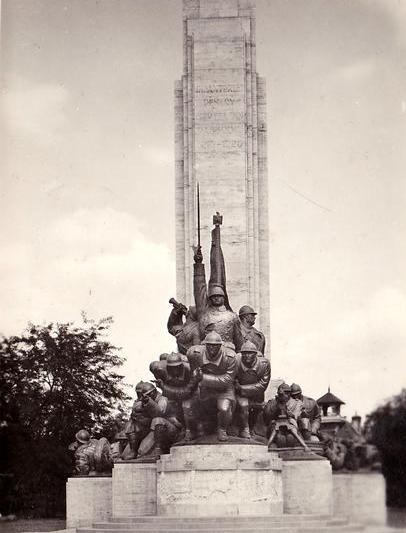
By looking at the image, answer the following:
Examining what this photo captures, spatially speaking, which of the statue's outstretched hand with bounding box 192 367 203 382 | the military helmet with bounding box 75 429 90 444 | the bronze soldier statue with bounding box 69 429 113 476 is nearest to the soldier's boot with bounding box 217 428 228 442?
the statue's outstretched hand with bounding box 192 367 203 382

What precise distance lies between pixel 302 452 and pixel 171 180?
464 inches

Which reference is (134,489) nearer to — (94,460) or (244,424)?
(94,460)

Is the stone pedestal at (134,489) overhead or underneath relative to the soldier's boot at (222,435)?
underneath

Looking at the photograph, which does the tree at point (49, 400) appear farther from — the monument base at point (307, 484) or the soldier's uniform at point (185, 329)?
the monument base at point (307, 484)

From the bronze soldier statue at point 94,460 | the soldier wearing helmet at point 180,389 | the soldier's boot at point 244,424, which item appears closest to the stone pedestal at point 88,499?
the bronze soldier statue at point 94,460

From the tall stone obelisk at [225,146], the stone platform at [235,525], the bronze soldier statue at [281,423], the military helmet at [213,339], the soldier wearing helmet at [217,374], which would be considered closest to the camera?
the stone platform at [235,525]

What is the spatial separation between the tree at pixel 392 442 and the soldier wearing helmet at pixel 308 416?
1060mm

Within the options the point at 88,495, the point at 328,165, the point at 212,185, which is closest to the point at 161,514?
the point at 88,495

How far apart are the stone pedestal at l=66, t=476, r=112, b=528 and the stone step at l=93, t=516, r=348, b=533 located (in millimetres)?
3047

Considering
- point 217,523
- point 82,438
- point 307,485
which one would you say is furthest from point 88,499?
point 217,523

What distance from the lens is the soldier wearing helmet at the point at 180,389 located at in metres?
25.6

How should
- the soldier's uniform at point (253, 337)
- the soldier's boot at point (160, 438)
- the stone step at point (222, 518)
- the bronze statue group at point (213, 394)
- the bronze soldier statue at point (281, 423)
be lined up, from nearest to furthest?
1. the stone step at point (222, 518)
2. the bronze statue group at point (213, 394)
3. the soldier's boot at point (160, 438)
4. the bronze soldier statue at point (281, 423)
5. the soldier's uniform at point (253, 337)

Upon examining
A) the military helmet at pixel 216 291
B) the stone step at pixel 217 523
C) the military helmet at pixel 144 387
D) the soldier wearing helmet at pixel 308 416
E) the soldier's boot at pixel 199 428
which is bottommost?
the stone step at pixel 217 523

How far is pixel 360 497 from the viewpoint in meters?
25.7
